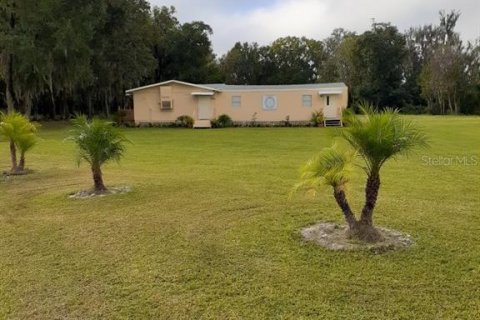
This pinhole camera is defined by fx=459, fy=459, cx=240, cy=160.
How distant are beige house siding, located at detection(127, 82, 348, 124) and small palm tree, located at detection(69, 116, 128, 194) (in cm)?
1797

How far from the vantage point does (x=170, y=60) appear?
38906 mm

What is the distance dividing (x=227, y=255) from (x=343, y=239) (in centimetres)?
118

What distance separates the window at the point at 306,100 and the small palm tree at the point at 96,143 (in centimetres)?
1867

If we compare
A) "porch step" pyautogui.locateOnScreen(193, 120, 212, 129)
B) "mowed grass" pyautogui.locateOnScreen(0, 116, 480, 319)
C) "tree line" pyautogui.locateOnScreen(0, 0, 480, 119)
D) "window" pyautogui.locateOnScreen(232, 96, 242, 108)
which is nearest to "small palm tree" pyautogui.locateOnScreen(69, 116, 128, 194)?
"mowed grass" pyautogui.locateOnScreen(0, 116, 480, 319)

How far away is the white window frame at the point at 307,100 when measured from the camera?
25.3 metres

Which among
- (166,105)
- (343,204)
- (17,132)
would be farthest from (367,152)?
(166,105)

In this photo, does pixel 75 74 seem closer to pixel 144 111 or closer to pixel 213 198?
pixel 144 111

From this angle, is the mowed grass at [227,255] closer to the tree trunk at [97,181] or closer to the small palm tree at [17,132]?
the tree trunk at [97,181]

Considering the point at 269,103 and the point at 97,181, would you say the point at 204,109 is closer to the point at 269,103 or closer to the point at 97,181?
Result: the point at 269,103

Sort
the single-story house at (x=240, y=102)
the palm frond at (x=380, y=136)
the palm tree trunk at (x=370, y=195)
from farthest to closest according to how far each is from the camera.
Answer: the single-story house at (x=240, y=102)
the palm tree trunk at (x=370, y=195)
the palm frond at (x=380, y=136)

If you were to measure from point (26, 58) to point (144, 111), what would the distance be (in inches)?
279

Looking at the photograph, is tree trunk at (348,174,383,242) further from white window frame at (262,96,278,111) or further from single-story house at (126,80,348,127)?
white window frame at (262,96,278,111)
